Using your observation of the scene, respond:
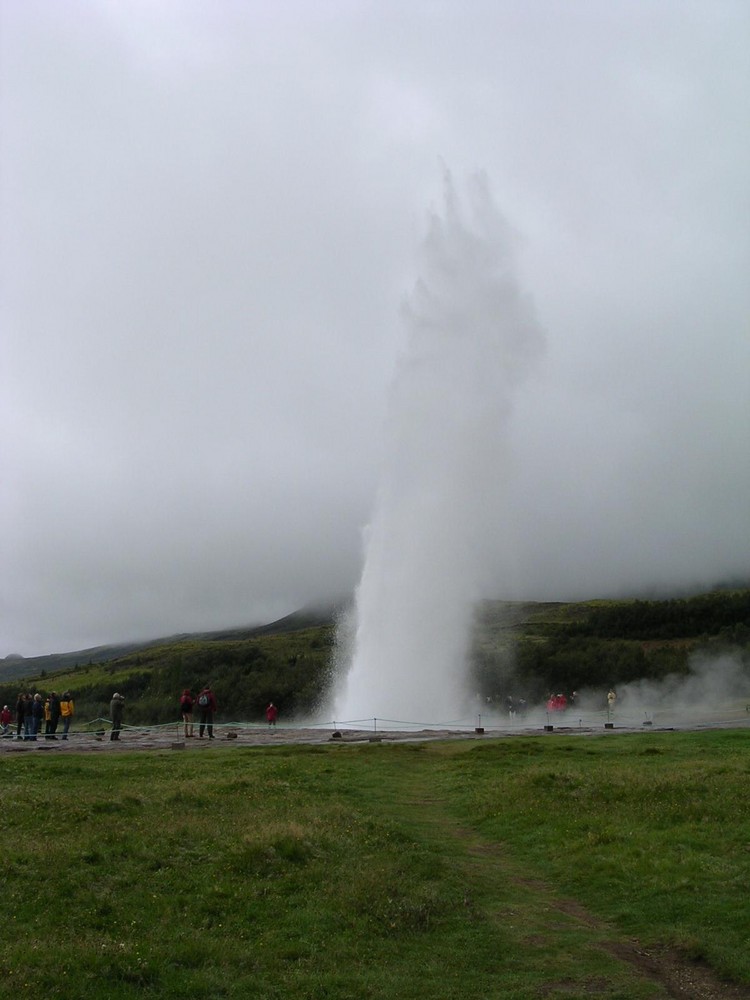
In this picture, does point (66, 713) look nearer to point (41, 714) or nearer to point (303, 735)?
point (41, 714)

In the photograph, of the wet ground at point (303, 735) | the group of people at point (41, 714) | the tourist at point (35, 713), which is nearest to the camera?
the wet ground at point (303, 735)

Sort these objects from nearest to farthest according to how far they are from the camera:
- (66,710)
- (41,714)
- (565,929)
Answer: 1. (565,929)
2. (66,710)
3. (41,714)

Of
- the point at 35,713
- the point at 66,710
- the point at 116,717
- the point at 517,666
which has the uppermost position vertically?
the point at 517,666

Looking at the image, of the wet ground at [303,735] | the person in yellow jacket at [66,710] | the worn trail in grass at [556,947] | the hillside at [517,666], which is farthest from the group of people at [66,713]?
the worn trail in grass at [556,947]

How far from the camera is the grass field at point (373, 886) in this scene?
8602 mm

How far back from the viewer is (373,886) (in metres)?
11.4

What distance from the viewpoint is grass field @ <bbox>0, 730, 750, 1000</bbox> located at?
8602mm

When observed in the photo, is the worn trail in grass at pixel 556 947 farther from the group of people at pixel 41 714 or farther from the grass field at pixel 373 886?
the group of people at pixel 41 714

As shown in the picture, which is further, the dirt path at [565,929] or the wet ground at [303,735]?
the wet ground at [303,735]

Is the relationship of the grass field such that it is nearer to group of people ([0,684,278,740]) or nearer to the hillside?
group of people ([0,684,278,740])

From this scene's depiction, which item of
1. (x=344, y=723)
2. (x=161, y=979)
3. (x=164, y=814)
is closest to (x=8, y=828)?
(x=164, y=814)

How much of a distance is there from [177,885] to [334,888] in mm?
1990

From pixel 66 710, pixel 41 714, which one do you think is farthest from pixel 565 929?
pixel 41 714

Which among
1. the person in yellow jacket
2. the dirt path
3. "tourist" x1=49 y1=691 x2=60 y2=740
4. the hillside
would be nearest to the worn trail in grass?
the dirt path
